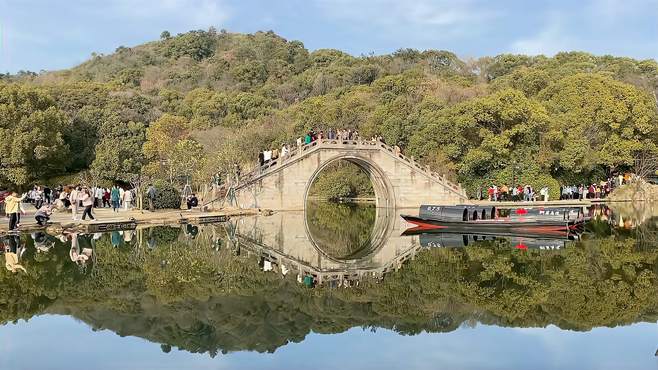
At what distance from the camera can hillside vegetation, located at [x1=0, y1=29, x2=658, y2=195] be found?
44.2 m

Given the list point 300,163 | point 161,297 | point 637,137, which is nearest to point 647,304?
point 161,297

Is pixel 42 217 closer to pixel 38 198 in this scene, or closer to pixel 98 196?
pixel 38 198

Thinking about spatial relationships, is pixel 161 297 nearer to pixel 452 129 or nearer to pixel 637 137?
pixel 452 129

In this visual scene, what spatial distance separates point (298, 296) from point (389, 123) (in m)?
36.7

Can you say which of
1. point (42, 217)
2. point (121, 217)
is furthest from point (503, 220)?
point (42, 217)

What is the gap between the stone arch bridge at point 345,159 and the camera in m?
36.4

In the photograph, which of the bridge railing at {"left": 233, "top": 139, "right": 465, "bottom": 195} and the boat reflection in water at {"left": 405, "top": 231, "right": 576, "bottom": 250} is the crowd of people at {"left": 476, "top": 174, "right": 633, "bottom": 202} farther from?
the boat reflection in water at {"left": 405, "top": 231, "right": 576, "bottom": 250}

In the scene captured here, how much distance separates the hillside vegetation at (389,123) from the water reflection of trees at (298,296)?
79.4ft

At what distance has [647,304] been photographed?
13523 millimetres

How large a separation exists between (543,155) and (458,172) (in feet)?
19.6

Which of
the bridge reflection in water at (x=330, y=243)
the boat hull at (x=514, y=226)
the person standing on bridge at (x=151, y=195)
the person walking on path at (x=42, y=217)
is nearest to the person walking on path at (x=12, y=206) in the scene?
the person walking on path at (x=42, y=217)

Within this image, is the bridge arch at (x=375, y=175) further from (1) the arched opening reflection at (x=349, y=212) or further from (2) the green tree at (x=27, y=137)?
(2) the green tree at (x=27, y=137)

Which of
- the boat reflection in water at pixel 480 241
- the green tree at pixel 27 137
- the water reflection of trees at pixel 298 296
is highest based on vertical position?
the green tree at pixel 27 137

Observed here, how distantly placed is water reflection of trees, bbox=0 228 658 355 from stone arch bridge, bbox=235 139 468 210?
55.2 ft
